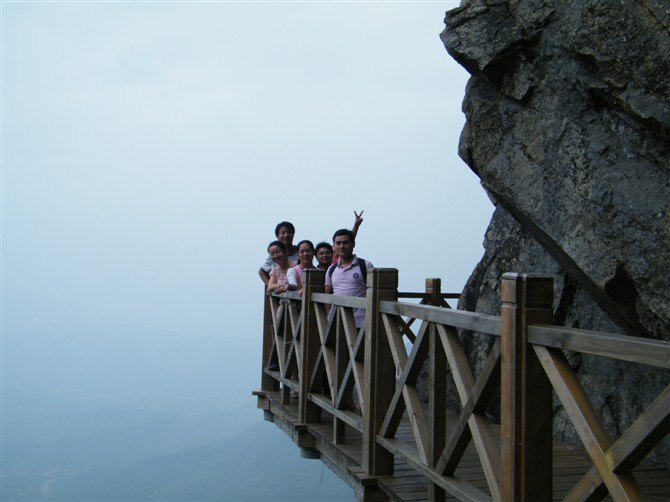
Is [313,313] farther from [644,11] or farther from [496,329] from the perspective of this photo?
[644,11]

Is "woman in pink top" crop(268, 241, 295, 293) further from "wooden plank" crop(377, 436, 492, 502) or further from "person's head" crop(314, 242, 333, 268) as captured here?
"wooden plank" crop(377, 436, 492, 502)

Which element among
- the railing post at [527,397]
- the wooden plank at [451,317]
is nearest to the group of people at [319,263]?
the wooden plank at [451,317]

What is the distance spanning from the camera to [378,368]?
190 inches

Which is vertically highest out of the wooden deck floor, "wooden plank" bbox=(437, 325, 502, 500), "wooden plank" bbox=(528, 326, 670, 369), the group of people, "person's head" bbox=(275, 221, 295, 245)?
"person's head" bbox=(275, 221, 295, 245)

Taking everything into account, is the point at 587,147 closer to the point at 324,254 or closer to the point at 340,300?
the point at 340,300

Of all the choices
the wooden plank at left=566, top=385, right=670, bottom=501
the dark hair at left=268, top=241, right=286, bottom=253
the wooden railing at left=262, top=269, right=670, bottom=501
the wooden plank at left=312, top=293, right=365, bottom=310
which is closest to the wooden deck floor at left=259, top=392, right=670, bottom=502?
the wooden railing at left=262, top=269, right=670, bottom=501

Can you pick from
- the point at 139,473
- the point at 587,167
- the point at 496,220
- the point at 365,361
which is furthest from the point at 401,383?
the point at 139,473

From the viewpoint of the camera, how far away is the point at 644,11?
519cm

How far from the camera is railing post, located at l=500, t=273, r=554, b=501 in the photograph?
3041 millimetres

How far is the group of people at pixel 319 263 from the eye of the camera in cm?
670

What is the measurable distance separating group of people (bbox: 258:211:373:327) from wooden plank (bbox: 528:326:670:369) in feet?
12.0

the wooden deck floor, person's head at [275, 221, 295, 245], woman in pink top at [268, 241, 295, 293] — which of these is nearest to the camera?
the wooden deck floor

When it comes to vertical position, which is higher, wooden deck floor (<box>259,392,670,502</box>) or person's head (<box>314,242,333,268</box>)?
person's head (<box>314,242,333,268</box>)

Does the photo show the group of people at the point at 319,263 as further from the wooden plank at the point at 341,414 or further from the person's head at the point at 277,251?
the wooden plank at the point at 341,414
